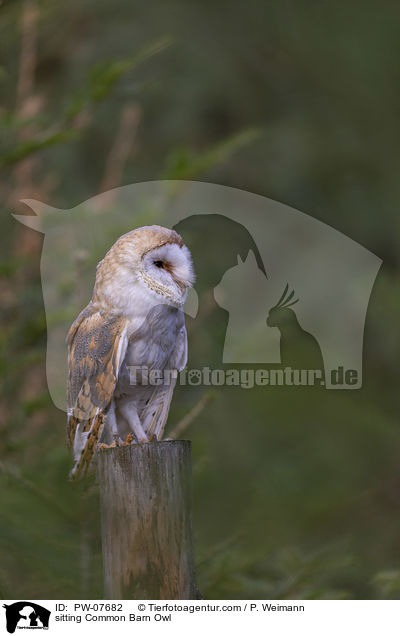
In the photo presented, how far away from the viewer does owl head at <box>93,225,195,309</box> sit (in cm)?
132

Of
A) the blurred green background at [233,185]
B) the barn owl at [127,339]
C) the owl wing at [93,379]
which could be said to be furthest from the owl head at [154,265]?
the blurred green background at [233,185]

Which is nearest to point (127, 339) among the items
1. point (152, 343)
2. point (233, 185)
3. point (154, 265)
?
point (152, 343)

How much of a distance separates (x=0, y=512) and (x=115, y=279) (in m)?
1.01

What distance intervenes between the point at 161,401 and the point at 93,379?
20 cm

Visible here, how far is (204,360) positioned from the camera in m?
1.95

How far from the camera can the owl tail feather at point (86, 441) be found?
1.45 meters

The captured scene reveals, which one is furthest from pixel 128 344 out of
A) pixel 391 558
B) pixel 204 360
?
pixel 391 558

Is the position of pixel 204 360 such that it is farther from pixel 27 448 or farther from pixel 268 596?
pixel 268 596

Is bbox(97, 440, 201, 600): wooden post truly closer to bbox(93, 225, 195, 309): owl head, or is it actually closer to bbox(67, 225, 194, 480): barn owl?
bbox(67, 225, 194, 480): barn owl

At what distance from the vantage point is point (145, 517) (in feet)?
4.71
